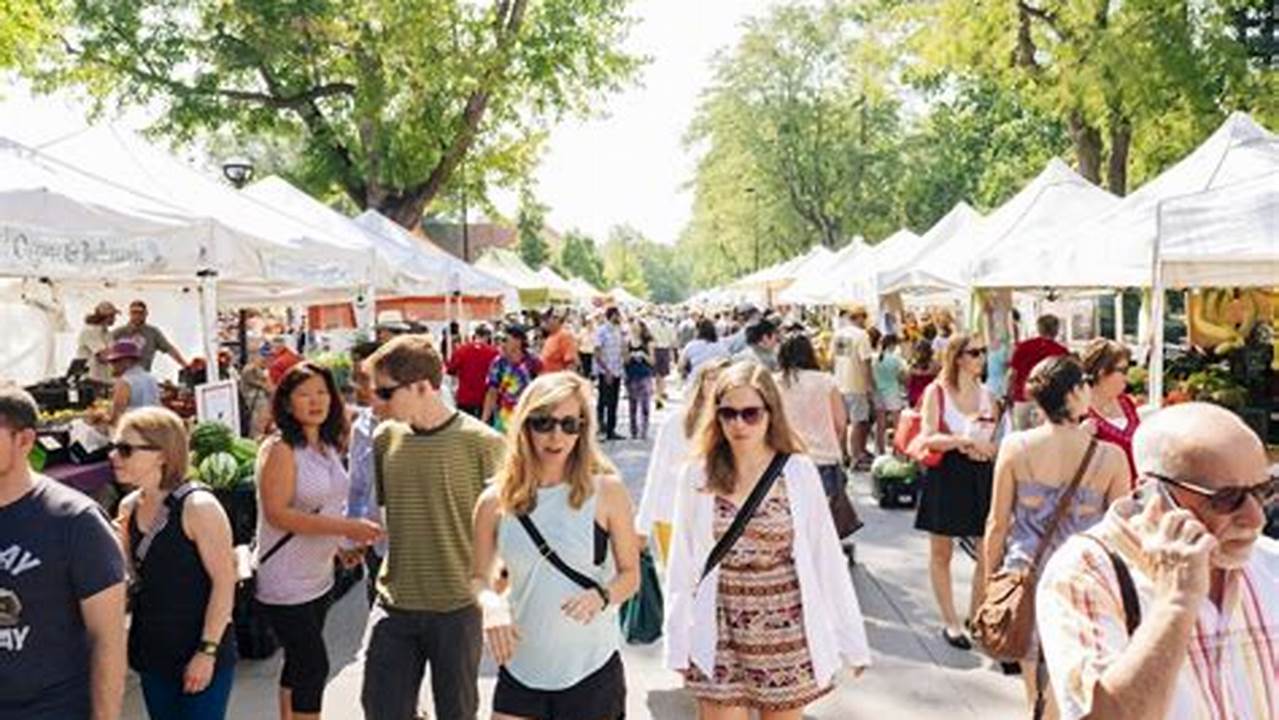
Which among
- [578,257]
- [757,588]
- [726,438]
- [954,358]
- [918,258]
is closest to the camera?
[757,588]

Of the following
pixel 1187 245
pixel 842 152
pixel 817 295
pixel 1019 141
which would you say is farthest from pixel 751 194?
pixel 1187 245

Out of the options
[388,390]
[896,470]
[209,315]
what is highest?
[209,315]

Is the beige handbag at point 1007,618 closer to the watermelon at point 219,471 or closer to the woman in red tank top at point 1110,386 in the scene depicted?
the woman in red tank top at point 1110,386

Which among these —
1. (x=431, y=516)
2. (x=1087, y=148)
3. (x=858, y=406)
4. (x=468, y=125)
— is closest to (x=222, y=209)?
(x=431, y=516)

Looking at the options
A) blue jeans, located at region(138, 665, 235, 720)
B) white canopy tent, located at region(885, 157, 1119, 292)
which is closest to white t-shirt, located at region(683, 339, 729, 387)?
white canopy tent, located at region(885, 157, 1119, 292)

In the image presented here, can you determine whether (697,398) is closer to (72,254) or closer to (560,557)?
(560,557)

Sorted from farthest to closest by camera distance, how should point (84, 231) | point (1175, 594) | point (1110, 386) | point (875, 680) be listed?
point (84, 231) → point (875, 680) → point (1110, 386) → point (1175, 594)

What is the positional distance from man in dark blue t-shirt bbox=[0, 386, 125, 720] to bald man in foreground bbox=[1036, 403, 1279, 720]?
7.26 feet

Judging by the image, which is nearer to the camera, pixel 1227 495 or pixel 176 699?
pixel 1227 495

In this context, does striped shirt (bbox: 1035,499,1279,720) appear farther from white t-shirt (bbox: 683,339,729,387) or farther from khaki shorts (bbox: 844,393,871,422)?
khaki shorts (bbox: 844,393,871,422)

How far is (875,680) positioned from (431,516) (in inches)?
114

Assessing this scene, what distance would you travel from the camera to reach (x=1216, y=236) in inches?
278

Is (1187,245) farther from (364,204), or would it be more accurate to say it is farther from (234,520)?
(364,204)

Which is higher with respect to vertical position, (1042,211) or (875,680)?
(1042,211)
